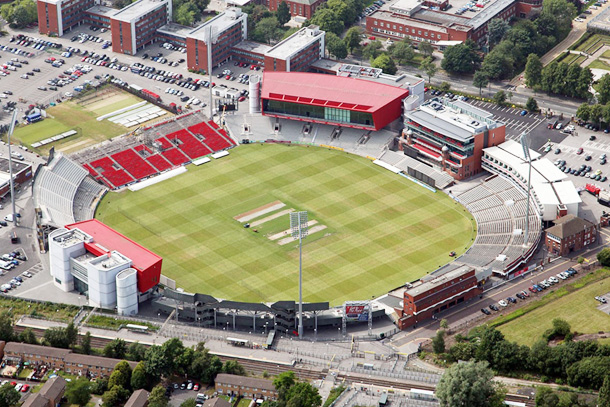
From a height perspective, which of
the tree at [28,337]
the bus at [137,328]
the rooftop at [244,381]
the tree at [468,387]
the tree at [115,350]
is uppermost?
the tree at [468,387]

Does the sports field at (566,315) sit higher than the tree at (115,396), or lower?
higher

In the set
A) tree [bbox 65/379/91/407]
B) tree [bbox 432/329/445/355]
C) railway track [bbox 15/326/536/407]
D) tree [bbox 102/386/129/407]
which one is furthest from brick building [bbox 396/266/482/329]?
tree [bbox 65/379/91/407]

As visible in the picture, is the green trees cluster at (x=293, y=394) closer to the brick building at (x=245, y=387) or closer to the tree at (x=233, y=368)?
the brick building at (x=245, y=387)

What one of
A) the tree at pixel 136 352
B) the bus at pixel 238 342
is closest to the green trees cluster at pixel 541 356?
the bus at pixel 238 342

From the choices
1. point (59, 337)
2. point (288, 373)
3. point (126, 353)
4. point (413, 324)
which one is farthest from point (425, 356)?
point (59, 337)

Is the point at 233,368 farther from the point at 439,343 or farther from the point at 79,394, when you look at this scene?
the point at 439,343

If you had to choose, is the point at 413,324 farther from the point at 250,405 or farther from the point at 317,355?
the point at 250,405
